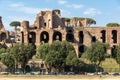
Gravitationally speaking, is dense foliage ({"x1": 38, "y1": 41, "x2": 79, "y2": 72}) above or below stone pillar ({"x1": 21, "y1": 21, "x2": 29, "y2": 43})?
below

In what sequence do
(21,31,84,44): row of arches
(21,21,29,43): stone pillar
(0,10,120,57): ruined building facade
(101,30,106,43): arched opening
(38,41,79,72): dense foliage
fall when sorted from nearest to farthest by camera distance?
1. (38,41,79,72): dense foliage
2. (0,10,120,57): ruined building facade
3. (21,21,29,43): stone pillar
4. (21,31,84,44): row of arches
5. (101,30,106,43): arched opening

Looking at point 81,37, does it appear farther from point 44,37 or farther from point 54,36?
point 44,37

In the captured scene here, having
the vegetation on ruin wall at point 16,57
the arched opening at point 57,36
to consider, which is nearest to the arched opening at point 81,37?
the arched opening at point 57,36

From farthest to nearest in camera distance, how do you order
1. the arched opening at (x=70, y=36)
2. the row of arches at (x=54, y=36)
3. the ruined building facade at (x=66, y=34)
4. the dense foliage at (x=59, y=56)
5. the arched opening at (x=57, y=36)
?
the arched opening at (x=70, y=36)
the row of arches at (x=54, y=36)
the arched opening at (x=57, y=36)
the ruined building facade at (x=66, y=34)
the dense foliage at (x=59, y=56)

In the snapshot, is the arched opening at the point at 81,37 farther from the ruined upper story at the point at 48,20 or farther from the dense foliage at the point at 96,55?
the dense foliage at the point at 96,55

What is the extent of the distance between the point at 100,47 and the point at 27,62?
55.7 feet

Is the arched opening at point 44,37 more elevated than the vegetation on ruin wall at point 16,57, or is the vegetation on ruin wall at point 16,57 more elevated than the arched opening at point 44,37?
the arched opening at point 44,37

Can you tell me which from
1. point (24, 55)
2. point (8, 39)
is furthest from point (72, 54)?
point (8, 39)

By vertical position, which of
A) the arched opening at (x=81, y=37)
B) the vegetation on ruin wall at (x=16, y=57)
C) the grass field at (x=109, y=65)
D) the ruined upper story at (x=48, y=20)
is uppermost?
the ruined upper story at (x=48, y=20)

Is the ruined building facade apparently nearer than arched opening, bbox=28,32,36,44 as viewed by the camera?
Yes

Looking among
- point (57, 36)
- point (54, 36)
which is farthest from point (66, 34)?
point (57, 36)

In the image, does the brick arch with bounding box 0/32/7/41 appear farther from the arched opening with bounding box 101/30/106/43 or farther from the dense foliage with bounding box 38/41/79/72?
the dense foliage with bounding box 38/41/79/72

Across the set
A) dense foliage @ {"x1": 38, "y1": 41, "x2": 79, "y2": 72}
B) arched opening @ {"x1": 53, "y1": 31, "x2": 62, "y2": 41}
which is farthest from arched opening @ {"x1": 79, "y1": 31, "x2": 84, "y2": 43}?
dense foliage @ {"x1": 38, "y1": 41, "x2": 79, "y2": 72}

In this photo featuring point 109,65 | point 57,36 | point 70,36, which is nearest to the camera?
point 109,65
